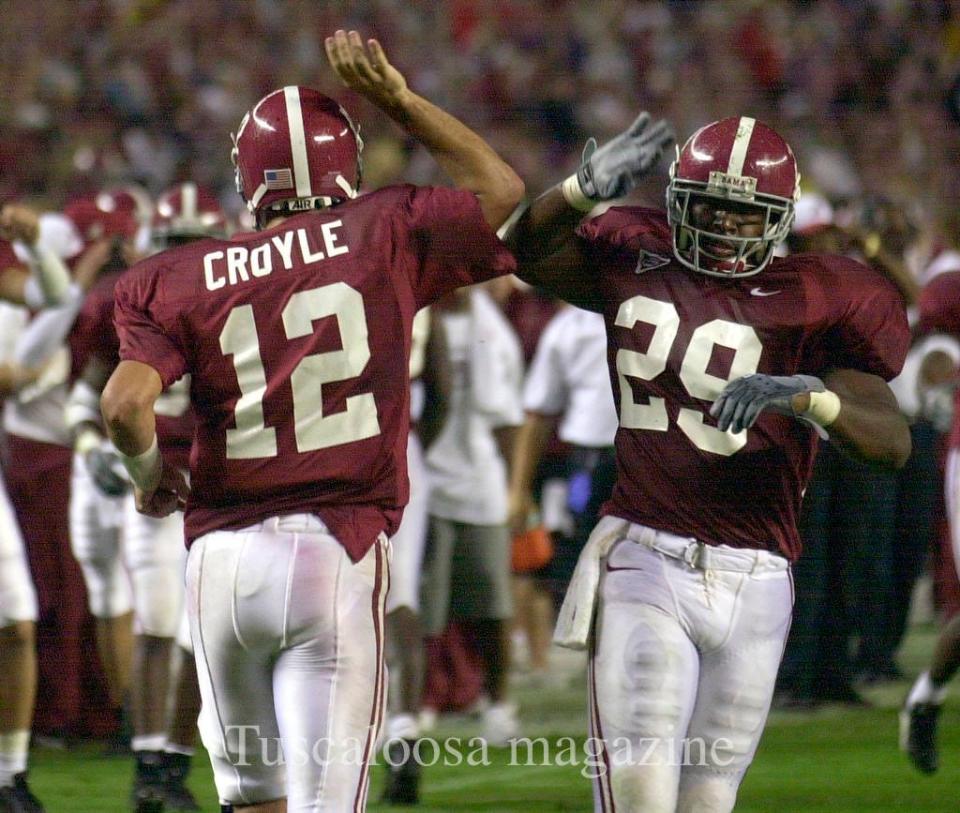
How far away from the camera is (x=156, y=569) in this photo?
5.12 m

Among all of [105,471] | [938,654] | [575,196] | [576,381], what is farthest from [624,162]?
[576,381]

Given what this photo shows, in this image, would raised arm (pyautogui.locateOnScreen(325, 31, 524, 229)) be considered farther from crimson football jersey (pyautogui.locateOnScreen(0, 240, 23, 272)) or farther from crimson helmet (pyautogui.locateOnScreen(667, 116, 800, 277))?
crimson football jersey (pyautogui.locateOnScreen(0, 240, 23, 272))

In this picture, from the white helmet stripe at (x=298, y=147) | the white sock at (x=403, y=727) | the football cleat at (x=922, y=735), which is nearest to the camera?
the white helmet stripe at (x=298, y=147)

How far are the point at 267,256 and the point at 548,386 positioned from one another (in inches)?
144

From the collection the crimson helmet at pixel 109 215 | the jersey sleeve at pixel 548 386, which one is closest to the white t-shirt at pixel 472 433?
the jersey sleeve at pixel 548 386

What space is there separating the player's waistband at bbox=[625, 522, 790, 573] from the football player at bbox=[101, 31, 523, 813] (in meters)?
0.50

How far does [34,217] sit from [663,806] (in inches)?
103

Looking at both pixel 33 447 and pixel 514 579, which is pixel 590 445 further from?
pixel 33 447

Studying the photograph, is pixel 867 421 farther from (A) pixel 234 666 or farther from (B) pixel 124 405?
(B) pixel 124 405

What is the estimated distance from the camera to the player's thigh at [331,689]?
119 inches

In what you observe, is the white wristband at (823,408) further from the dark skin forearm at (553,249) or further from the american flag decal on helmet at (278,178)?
the american flag decal on helmet at (278,178)

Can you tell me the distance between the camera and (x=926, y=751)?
5.22 meters

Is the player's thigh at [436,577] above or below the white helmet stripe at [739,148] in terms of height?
below

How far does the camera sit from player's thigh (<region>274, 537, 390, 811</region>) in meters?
3.02
